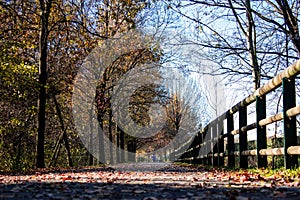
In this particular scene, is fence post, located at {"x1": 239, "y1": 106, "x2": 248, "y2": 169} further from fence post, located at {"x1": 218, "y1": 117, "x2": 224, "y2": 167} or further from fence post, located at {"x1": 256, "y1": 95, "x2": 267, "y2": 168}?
fence post, located at {"x1": 218, "y1": 117, "x2": 224, "y2": 167}

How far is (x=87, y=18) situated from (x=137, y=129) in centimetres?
2032

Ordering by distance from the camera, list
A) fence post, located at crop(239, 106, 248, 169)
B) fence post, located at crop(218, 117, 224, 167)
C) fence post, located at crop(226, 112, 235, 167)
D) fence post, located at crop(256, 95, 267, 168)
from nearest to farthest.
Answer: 1. fence post, located at crop(256, 95, 267, 168)
2. fence post, located at crop(239, 106, 248, 169)
3. fence post, located at crop(226, 112, 235, 167)
4. fence post, located at crop(218, 117, 224, 167)

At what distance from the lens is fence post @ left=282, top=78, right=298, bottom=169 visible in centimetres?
666

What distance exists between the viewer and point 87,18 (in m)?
20.5

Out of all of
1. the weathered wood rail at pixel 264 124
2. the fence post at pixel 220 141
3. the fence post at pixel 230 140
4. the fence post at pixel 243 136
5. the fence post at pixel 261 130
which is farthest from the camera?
the fence post at pixel 220 141

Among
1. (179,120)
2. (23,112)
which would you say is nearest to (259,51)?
(23,112)

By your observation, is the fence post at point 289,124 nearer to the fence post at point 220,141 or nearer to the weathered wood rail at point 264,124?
the weathered wood rail at point 264,124

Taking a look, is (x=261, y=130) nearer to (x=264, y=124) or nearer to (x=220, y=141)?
(x=264, y=124)

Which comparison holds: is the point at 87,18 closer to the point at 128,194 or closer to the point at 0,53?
the point at 0,53

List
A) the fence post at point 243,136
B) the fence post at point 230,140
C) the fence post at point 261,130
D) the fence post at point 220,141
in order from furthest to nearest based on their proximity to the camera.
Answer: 1. the fence post at point 220,141
2. the fence post at point 230,140
3. the fence post at point 243,136
4. the fence post at point 261,130

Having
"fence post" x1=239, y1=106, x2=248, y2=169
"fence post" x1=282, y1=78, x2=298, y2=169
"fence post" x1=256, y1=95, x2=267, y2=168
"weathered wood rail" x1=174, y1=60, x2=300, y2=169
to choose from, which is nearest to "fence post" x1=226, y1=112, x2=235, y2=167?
"weathered wood rail" x1=174, y1=60, x2=300, y2=169

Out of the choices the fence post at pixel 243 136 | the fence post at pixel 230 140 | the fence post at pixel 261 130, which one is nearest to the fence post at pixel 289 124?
the fence post at pixel 261 130

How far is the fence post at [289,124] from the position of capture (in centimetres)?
666

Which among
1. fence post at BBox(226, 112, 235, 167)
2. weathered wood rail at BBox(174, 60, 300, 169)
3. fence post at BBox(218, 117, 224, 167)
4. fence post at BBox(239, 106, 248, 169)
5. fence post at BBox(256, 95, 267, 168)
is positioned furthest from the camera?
fence post at BBox(218, 117, 224, 167)
